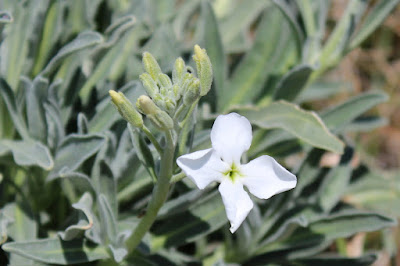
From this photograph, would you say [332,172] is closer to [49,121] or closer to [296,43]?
[296,43]

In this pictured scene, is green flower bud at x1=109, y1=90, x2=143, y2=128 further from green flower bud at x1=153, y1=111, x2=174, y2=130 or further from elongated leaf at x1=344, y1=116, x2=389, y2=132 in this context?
elongated leaf at x1=344, y1=116, x2=389, y2=132

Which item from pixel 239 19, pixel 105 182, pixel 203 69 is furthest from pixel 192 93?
pixel 239 19

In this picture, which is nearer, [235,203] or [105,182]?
[235,203]

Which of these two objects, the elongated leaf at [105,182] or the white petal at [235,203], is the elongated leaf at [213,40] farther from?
the white petal at [235,203]

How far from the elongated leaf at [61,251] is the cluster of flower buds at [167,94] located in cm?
70

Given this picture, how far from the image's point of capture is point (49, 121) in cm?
221

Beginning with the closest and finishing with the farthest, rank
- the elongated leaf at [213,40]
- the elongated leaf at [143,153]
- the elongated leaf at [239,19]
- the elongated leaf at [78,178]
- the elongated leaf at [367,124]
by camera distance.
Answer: the elongated leaf at [143,153], the elongated leaf at [78,178], the elongated leaf at [213,40], the elongated leaf at [367,124], the elongated leaf at [239,19]

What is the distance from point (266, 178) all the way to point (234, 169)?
102 millimetres

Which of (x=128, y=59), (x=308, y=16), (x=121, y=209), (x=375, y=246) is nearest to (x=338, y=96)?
(x=375, y=246)

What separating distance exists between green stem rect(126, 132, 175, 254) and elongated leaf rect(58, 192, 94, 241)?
0.16 metres

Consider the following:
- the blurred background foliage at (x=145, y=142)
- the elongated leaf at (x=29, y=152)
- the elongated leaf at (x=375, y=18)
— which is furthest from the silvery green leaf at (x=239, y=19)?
the elongated leaf at (x=29, y=152)

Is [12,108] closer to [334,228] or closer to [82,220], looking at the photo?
[82,220]

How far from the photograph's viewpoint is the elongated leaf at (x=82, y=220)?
190cm

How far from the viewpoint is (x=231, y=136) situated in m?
1.60
